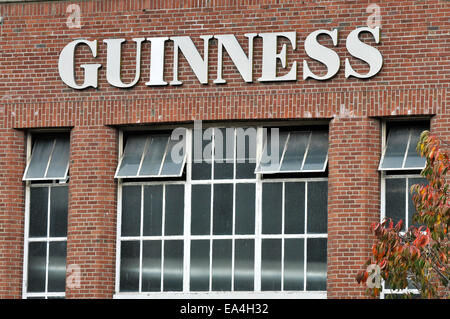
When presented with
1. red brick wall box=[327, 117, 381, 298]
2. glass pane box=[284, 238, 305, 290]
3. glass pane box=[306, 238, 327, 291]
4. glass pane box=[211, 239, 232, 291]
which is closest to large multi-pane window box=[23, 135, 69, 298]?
glass pane box=[211, 239, 232, 291]

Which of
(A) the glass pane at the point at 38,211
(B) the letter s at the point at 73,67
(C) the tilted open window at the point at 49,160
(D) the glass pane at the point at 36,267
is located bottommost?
(D) the glass pane at the point at 36,267

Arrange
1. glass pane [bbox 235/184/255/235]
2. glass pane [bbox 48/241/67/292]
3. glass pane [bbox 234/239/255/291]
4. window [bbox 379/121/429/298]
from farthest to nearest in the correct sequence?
glass pane [bbox 48/241/67/292], glass pane [bbox 235/184/255/235], glass pane [bbox 234/239/255/291], window [bbox 379/121/429/298]

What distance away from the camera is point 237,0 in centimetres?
2081

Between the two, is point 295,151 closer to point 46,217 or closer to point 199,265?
point 199,265

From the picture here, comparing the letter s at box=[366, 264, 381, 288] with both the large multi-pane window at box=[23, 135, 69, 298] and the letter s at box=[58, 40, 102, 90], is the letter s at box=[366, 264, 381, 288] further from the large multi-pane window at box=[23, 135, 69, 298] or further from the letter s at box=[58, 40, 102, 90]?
the letter s at box=[58, 40, 102, 90]

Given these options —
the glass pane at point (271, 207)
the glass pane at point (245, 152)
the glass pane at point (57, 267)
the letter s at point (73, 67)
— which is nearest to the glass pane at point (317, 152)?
the glass pane at point (271, 207)

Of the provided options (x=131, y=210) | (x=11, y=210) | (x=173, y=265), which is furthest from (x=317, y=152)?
(x=11, y=210)

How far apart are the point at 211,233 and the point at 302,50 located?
335 cm

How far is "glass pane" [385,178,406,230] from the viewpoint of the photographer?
20.0m

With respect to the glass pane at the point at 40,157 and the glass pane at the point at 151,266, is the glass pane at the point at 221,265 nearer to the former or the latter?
the glass pane at the point at 151,266

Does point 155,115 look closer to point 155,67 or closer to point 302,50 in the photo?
point 155,67

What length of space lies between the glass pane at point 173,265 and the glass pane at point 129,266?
1.69 feet

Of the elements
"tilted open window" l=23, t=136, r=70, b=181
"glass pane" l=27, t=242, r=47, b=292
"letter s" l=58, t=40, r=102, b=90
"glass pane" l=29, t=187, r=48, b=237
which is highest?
"letter s" l=58, t=40, r=102, b=90

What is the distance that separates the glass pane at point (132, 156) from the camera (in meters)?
21.0
